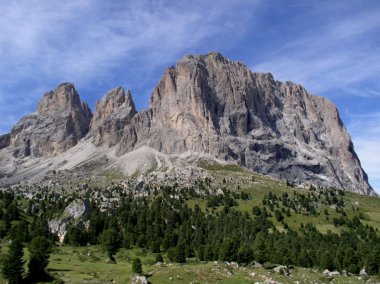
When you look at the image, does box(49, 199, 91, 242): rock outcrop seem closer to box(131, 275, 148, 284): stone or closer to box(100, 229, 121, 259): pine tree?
box(100, 229, 121, 259): pine tree

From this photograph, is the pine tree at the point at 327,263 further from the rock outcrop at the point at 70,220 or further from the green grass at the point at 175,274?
the rock outcrop at the point at 70,220

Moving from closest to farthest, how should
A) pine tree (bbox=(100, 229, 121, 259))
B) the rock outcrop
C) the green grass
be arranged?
1. the green grass
2. pine tree (bbox=(100, 229, 121, 259))
3. the rock outcrop

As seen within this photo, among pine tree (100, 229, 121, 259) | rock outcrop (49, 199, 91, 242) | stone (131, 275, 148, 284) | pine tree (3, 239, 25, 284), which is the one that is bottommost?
stone (131, 275, 148, 284)

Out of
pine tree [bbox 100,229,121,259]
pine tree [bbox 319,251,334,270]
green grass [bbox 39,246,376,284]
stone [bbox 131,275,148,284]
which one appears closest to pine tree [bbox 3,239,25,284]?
green grass [bbox 39,246,376,284]

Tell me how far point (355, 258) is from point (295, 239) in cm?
5149

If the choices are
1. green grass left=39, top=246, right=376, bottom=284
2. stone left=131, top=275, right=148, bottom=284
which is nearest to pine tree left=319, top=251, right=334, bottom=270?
green grass left=39, top=246, right=376, bottom=284

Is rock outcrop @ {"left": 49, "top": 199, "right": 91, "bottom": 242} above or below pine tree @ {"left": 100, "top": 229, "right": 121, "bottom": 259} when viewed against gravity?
above

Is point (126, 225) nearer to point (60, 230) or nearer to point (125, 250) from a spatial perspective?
point (60, 230)

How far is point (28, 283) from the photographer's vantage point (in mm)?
75000

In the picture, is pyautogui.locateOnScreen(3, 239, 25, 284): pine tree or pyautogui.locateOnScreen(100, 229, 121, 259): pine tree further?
pyautogui.locateOnScreen(100, 229, 121, 259): pine tree

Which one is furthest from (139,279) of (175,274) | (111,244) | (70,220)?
(70,220)

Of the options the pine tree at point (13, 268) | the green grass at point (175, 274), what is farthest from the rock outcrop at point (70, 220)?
the pine tree at point (13, 268)

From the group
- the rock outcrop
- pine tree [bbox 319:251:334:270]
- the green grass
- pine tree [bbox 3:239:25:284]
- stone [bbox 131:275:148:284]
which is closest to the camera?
pine tree [bbox 3:239:25:284]

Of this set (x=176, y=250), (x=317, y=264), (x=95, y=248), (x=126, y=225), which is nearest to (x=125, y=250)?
(x=95, y=248)
